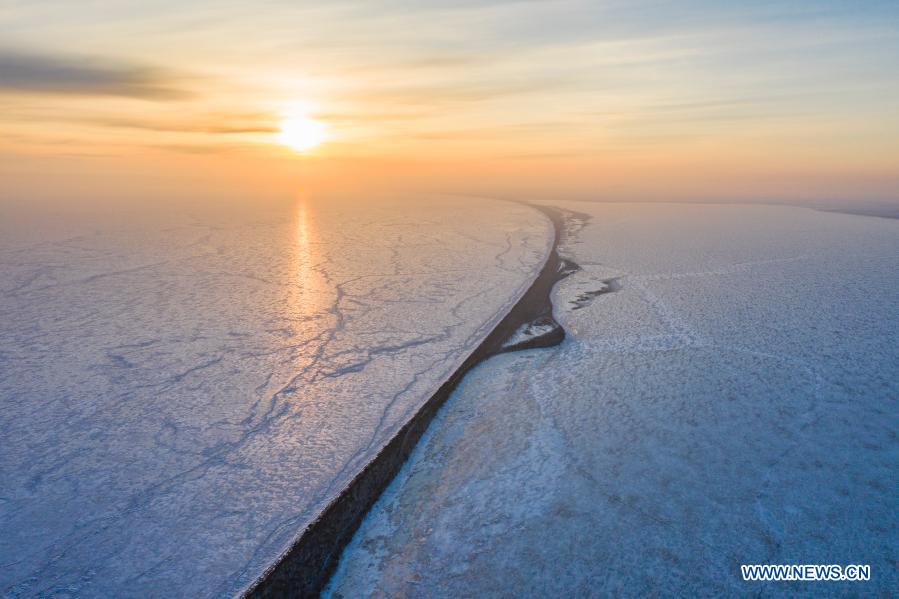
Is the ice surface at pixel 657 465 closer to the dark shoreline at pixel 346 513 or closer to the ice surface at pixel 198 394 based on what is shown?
the dark shoreline at pixel 346 513

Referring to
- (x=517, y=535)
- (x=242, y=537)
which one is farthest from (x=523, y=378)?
(x=242, y=537)

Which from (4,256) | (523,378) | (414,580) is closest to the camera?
(414,580)

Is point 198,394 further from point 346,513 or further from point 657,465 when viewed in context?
point 657,465

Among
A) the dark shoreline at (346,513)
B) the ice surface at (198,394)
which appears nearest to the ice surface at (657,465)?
the dark shoreline at (346,513)

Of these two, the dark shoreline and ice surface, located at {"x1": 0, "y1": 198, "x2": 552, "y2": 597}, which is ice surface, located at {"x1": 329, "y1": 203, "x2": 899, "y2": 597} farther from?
ice surface, located at {"x1": 0, "y1": 198, "x2": 552, "y2": 597}

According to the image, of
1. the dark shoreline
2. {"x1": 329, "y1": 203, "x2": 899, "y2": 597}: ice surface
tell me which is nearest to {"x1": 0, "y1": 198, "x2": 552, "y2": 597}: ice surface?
the dark shoreline

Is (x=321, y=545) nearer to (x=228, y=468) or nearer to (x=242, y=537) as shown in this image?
(x=242, y=537)
